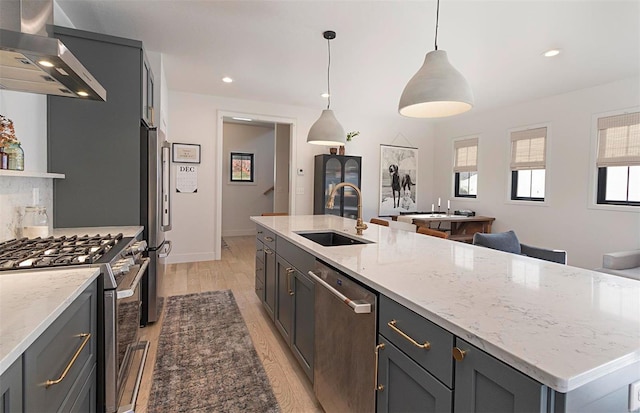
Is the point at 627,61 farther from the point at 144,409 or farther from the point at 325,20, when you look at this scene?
the point at 144,409

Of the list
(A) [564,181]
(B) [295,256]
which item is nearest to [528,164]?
(A) [564,181]

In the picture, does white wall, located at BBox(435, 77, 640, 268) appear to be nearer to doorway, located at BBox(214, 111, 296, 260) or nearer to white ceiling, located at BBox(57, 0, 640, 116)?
Answer: white ceiling, located at BBox(57, 0, 640, 116)

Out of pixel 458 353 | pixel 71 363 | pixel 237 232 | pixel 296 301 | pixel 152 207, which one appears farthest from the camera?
pixel 237 232

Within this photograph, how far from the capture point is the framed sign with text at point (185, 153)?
4.91 m

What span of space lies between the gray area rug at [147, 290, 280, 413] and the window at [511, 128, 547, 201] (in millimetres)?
4830

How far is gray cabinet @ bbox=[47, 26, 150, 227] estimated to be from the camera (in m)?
2.32

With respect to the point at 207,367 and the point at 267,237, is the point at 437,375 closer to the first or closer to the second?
the point at 207,367

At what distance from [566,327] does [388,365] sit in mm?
563

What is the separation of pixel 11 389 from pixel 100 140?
2.14 metres

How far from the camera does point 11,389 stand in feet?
2.39

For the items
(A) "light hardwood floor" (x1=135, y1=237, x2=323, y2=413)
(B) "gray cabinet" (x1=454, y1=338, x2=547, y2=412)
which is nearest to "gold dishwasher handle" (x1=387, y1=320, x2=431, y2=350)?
(B) "gray cabinet" (x1=454, y1=338, x2=547, y2=412)

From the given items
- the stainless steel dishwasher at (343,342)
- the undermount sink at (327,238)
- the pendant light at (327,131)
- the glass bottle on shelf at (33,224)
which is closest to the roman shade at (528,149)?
the pendant light at (327,131)

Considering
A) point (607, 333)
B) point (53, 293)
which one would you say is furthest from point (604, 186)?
point (53, 293)

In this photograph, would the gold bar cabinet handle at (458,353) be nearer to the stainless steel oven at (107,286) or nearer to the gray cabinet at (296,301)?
the gray cabinet at (296,301)
